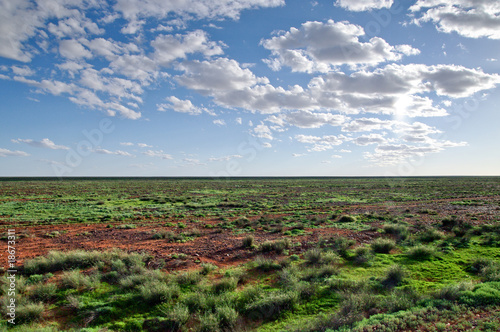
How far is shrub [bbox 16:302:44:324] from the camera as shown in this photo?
652cm

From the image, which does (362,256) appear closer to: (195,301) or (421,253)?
(421,253)

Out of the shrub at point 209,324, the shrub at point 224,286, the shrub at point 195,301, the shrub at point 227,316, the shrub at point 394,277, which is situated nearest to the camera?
the shrub at point 209,324

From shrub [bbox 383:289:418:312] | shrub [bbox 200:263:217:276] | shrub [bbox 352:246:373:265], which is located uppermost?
shrub [bbox 383:289:418:312]

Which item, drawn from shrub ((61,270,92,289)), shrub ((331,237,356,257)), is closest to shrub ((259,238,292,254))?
shrub ((331,237,356,257))

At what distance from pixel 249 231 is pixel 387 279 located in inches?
398

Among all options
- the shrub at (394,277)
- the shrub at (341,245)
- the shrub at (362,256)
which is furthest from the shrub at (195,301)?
the shrub at (341,245)

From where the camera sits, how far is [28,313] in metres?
6.56

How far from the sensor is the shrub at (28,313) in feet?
21.4

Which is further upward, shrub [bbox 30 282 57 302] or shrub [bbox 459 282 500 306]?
shrub [bbox 459 282 500 306]

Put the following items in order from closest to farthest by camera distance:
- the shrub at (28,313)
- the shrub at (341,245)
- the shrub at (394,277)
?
1. the shrub at (28,313)
2. the shrub at (394,277)
3. the shrub at (341,245)

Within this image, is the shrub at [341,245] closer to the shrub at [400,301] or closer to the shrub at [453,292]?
A: the shrub at [400,301]

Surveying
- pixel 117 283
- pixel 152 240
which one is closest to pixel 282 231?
pixel 152 240

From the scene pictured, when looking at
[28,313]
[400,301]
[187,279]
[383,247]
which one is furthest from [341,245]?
[28,313]

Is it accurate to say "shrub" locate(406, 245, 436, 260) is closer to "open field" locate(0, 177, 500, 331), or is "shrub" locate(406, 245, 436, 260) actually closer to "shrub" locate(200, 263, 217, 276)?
"open field" locate(0, 177, 500, 331)
